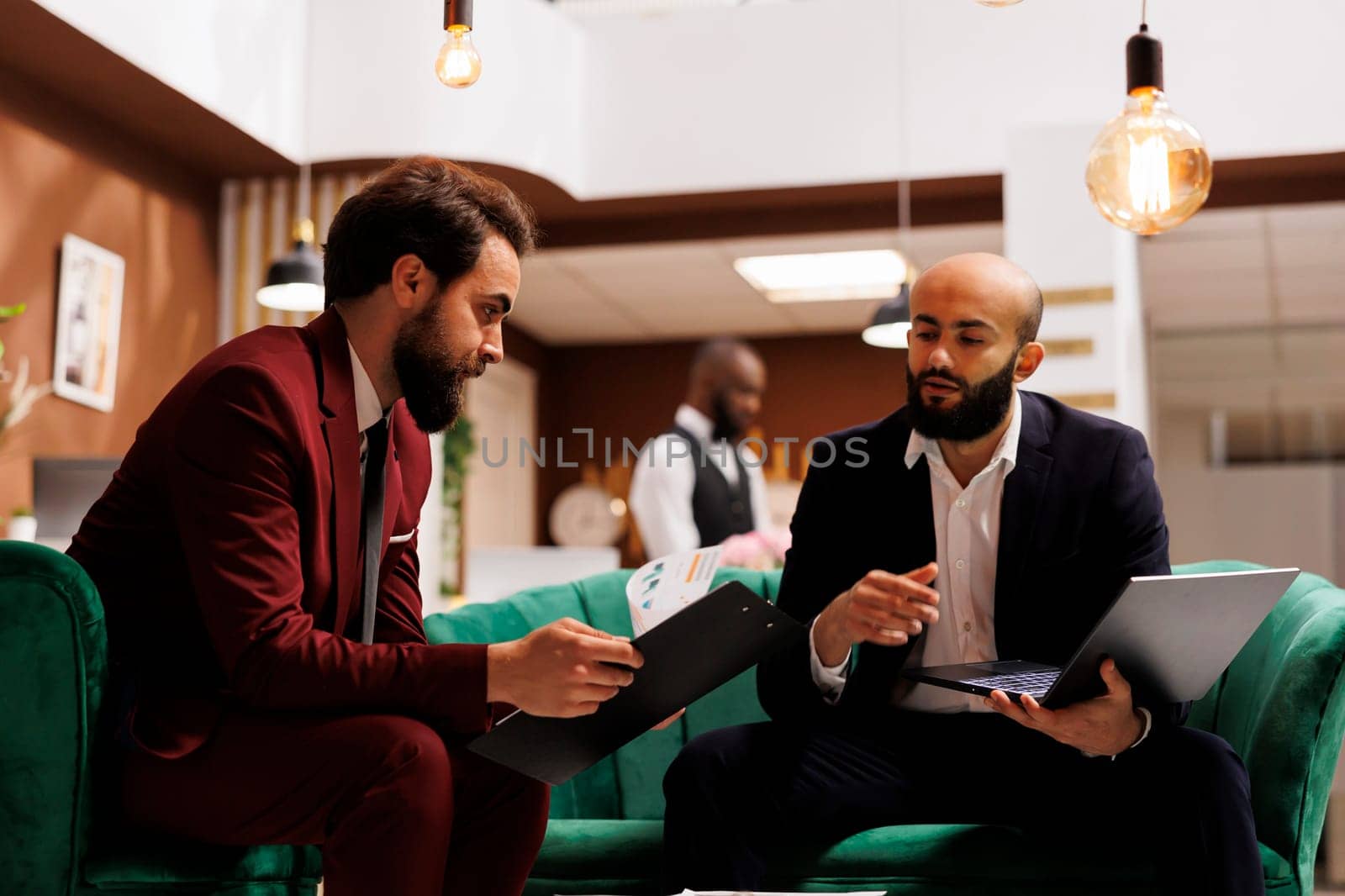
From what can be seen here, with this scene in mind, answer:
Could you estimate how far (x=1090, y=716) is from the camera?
193 cm

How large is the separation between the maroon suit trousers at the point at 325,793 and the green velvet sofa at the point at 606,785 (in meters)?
0.07

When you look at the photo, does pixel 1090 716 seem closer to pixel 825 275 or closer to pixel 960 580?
pixel 960 580

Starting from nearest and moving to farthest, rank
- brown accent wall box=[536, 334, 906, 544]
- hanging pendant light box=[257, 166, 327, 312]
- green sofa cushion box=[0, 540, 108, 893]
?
1. green sofa cushion box=[0, 540, 108, 893]
2. hanging pendant light box=[257, 166, 327, 312]
3. brown accent wall box=[536, 334, 906, 544]

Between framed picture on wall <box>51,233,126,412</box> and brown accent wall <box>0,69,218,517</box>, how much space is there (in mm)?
38

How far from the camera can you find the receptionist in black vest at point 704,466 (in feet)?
16.1

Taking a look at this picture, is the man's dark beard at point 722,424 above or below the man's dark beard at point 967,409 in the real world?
above

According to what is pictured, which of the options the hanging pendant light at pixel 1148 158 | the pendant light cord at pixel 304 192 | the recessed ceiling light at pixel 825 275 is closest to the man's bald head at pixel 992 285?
the hanging pendant light at pixel 1148 158

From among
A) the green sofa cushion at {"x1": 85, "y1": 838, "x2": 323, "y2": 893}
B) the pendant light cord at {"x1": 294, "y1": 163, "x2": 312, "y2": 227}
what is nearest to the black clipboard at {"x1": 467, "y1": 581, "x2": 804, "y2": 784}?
the green sofa cushion at {"x1": 85, "y1": 838, "x2": 323, "y2": 893}

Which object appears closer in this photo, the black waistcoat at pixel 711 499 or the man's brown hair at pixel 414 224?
the man's brown hair at pixel 414 224

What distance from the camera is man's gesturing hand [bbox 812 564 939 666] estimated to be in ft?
6.27

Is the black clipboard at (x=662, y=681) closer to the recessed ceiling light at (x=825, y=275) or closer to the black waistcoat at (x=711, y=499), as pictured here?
the black waistcoat at (x=711, y=499)

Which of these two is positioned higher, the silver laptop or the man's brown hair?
the man's brown hair

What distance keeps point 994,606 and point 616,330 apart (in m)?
6.98

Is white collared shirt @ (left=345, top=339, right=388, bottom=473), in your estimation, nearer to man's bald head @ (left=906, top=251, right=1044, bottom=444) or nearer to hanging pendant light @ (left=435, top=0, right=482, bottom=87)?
Result: hanging pendant light @ (left=435, top=0, right=482, bottom=87)
